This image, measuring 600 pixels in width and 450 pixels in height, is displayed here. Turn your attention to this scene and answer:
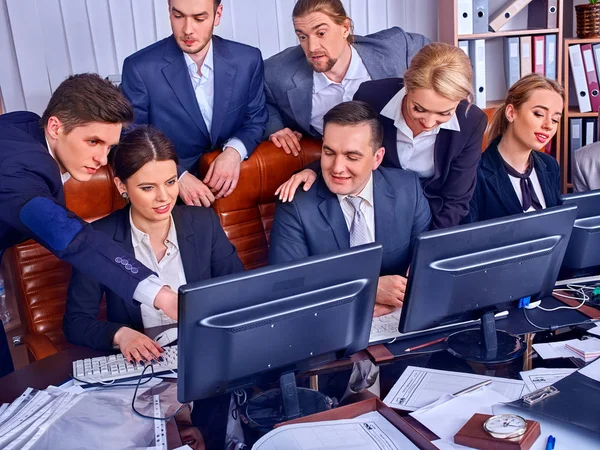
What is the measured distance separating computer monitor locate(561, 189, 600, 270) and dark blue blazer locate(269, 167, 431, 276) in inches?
22.7

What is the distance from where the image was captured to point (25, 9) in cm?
307

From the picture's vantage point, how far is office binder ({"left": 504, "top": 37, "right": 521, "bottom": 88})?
3955 mm

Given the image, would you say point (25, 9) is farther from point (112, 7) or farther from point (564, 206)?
point (564, 206)

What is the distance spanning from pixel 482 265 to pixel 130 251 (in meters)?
1.09

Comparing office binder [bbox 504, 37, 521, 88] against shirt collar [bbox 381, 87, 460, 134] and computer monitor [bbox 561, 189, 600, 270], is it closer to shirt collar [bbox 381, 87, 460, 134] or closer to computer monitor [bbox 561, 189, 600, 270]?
shirt collar [bbox 381, 87, 460, 134]

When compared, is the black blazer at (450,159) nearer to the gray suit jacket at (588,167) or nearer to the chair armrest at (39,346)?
the gray suit jacket at (588,167)

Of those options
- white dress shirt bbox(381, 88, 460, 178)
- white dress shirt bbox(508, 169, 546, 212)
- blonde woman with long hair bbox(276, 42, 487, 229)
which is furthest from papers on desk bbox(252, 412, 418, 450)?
white dress shirt bbox(508, 169, 546, 212)

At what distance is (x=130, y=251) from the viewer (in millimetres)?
2088

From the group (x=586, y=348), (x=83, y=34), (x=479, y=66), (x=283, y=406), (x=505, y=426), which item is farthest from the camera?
(x=479, y=66)

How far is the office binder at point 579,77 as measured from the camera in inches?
155

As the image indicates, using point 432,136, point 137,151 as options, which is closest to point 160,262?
point 137,151

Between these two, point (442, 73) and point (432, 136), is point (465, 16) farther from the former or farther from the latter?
point (442, 73)

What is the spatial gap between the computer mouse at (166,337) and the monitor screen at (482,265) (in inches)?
24.4

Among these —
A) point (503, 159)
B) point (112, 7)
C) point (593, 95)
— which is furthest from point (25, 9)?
point (593, 95)
